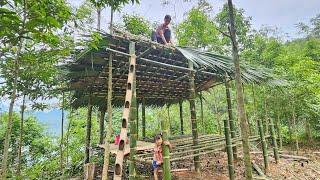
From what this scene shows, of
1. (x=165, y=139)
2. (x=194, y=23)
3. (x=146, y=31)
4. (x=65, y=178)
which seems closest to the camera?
(x=165, y=139)

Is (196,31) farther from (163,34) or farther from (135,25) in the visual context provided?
(163,34)

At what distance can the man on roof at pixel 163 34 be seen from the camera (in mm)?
6043

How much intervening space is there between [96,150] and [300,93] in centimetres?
903

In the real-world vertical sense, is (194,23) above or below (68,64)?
above

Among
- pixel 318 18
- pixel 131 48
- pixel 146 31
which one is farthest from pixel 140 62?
pixel 318 18

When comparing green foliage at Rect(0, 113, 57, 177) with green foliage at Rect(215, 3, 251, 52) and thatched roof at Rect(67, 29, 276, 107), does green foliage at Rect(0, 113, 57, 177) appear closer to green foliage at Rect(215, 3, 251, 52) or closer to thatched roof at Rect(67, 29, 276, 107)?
thatched roof at Rect(67, 29, 276, 107)

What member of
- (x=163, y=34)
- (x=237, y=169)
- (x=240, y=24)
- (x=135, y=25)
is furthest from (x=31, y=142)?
(x=240, y=24)

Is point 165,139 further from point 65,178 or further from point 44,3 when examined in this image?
point 65,178

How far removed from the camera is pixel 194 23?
14031mm

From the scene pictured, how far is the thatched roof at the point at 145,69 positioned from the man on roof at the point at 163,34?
0.36m

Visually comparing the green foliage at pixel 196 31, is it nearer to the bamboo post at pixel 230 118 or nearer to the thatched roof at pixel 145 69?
the thatched roof at pixel 145 69

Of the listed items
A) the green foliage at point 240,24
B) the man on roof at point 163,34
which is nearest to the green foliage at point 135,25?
the man on roof at point 163,34

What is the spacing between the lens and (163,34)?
6133 millimetres

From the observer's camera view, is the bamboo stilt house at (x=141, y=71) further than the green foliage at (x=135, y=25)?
No
